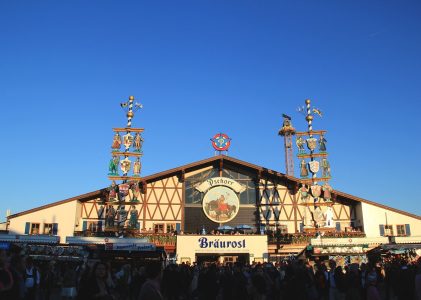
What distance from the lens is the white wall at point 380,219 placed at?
33.5 m

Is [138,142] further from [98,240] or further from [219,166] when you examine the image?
[98,240]

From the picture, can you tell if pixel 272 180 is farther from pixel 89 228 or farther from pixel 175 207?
pixel 89 228

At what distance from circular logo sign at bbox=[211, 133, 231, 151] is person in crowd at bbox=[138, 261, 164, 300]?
31114 millimetres

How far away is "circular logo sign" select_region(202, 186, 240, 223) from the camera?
3444 centimetres

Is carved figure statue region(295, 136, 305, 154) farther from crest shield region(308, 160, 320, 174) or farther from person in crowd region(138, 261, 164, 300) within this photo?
person in crowd region(138, 261, 164, 300)

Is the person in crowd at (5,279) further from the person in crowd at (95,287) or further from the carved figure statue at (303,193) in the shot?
the carved figure statue at (303,193)

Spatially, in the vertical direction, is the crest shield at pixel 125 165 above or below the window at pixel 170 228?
above

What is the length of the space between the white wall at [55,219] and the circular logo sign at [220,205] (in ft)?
35.2

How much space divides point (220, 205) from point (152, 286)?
29846 millimetres

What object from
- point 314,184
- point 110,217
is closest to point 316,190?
point 314,184

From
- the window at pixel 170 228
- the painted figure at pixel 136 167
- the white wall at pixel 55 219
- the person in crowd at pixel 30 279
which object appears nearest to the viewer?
the person in crowd at pixel 30 279

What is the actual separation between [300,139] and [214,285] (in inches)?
948

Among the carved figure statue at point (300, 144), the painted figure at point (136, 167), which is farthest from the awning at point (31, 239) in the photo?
the carved figure statue at point (300, 144)

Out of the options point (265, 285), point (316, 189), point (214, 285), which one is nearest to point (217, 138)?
point (316, 189)
